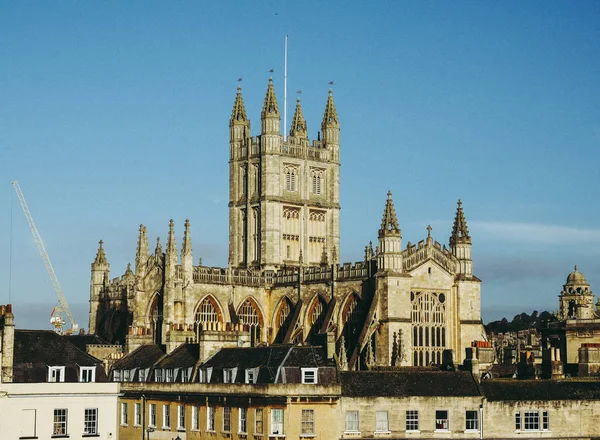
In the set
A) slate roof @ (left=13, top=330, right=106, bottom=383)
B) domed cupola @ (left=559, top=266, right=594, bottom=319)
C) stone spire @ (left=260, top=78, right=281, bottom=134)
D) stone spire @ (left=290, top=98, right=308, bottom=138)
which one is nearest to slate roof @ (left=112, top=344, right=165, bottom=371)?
slate roof @ (left=13, top=330, right=106, bottom=383)

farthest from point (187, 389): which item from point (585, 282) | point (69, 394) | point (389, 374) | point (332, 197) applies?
point (585, 282)

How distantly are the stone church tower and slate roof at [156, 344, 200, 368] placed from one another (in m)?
40.5

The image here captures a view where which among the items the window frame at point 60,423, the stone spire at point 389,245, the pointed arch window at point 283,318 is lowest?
the window frame at point 60,423

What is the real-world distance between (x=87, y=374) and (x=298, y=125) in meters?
60.2

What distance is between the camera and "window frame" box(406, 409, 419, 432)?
226ft

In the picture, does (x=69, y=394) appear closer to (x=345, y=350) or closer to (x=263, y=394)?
(x=263, y=394)

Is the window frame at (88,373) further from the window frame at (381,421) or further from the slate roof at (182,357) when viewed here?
the window frame at (381,421)

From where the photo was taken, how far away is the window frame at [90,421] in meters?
71.6

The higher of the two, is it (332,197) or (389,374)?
(332,197)

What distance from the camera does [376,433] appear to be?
223 feet

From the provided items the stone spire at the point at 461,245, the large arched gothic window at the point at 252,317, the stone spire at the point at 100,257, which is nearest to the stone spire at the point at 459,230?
the stone spire at the point at 461,245

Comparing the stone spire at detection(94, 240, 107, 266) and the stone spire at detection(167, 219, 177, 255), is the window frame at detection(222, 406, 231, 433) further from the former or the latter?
the stone spire at detection(94, 240, 107, 266)

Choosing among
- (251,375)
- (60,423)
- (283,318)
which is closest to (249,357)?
(251,375)

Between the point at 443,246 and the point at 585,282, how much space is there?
3007cm
